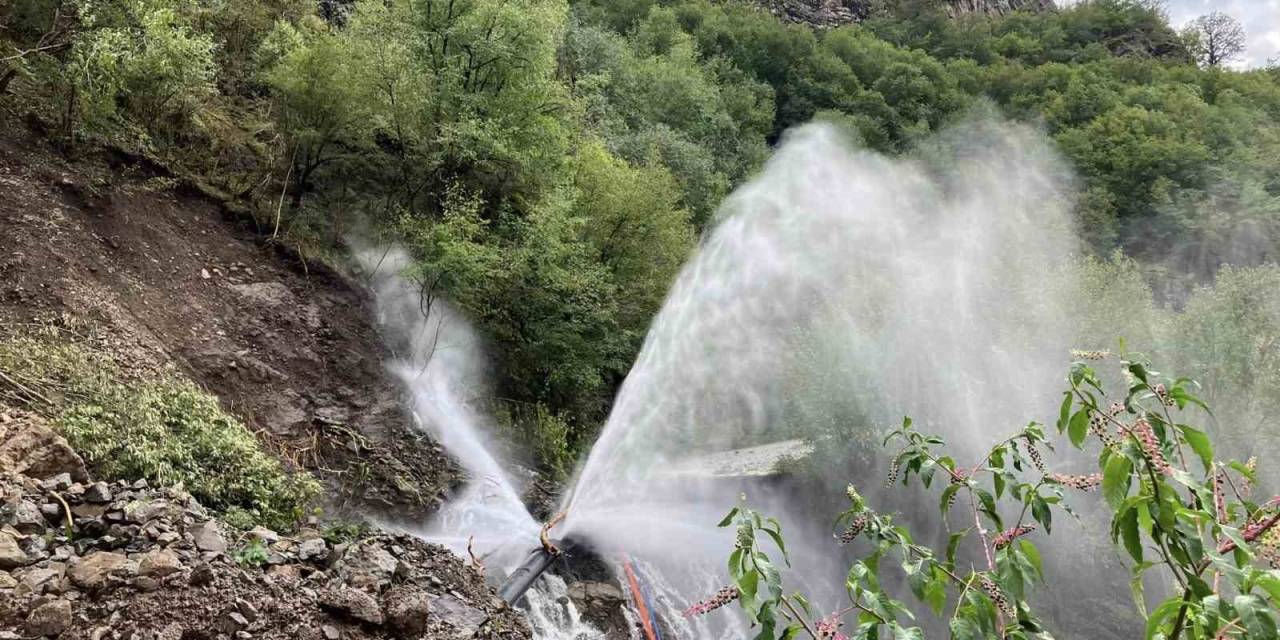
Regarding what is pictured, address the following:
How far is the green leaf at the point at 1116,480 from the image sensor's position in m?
1.56

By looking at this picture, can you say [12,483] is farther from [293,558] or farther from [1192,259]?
[1192,259]

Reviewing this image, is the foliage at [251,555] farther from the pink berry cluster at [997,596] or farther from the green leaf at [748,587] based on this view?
the pink berry cluster at [997,596]

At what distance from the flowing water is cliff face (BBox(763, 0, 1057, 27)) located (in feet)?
202

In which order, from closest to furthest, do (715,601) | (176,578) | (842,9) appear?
(715,601) < (176,578) < (842,9)

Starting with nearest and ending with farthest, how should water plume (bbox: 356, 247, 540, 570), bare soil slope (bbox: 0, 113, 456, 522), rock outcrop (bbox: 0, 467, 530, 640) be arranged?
rock outcrop (bbox: 0, 467, 530, 640) < bare soil slope (bbox: 0, 113, 456, 522) < water plume (bbox: 356, 247, 540, 570)

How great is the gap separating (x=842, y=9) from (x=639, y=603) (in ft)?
268

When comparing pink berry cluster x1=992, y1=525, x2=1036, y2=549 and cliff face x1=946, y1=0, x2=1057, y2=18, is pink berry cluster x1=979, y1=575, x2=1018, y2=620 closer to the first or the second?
pink berry cluster x1=992, y1=525, x2=1036, y2=549

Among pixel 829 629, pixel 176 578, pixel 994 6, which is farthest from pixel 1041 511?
pixel 994 6

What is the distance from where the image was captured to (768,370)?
1641 cm

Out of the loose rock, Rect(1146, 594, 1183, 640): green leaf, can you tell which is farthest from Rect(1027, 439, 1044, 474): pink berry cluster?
the loose rock

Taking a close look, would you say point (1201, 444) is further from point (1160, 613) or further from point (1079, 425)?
point (1160, 613)

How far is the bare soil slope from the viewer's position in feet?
28.7

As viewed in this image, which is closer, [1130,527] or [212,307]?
[1130,527]

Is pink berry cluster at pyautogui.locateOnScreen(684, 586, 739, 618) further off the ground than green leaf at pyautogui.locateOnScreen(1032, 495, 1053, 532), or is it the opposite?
green leaf at pyautogui.locateOnScreen(1032, 495, 1053, 532)
